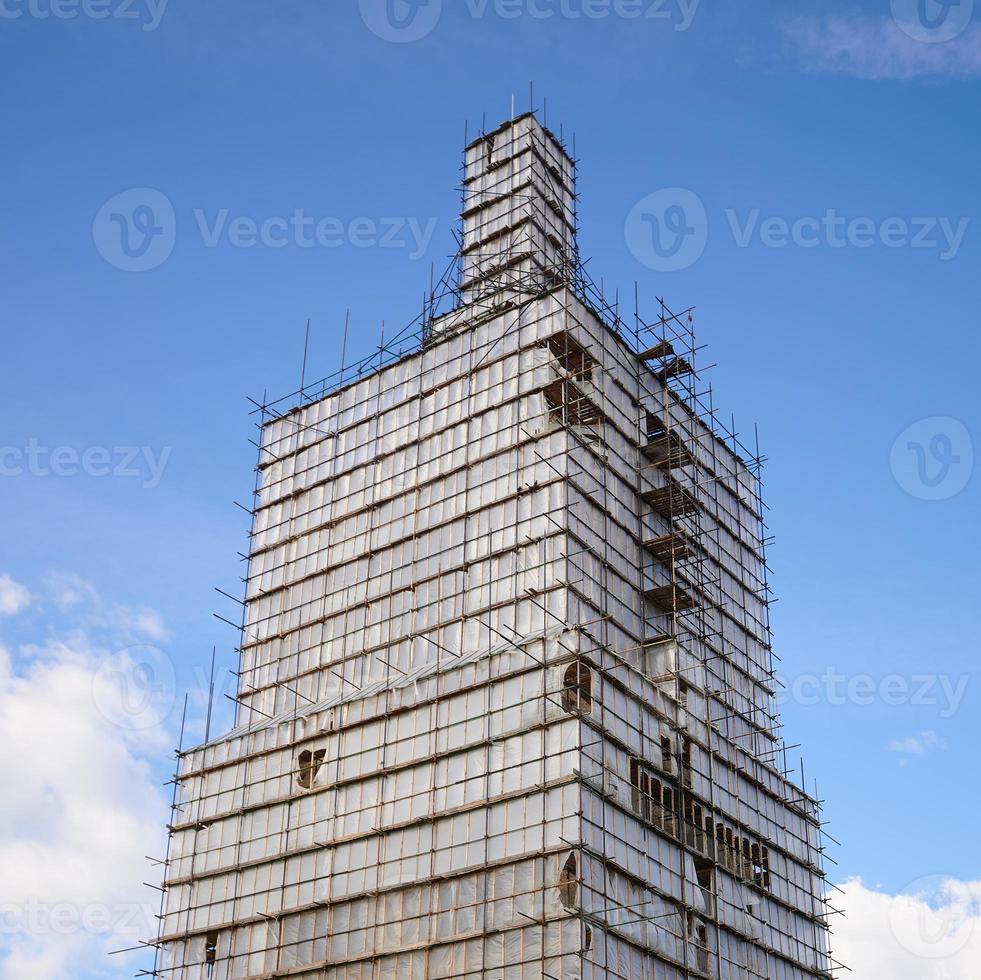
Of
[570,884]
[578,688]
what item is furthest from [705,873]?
[578,688]

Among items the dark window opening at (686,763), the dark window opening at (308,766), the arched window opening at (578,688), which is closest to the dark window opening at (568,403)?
the arched window opening at (578,688)

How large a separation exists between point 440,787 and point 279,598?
663 inches

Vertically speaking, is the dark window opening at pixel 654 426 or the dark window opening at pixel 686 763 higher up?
the dark window opening at pixel 654 426

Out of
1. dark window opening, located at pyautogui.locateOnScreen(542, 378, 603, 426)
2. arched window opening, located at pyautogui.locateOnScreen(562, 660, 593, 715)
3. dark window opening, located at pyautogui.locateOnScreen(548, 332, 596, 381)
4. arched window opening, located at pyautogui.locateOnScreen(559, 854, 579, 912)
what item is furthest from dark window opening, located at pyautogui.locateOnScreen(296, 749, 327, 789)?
dark window opening, located at pyautogui.locateOnScreen(548, 332, 596, 381)

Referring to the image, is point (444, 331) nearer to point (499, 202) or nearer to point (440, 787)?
point (499, 202)

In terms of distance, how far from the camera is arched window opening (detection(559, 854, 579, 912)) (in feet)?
135

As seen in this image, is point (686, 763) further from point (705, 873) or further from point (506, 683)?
point (506, 683)

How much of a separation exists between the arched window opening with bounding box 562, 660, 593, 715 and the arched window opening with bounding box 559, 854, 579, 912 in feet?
17.1

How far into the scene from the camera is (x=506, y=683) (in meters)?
46.5

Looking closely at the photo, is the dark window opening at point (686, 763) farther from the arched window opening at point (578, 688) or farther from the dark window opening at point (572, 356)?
the dark window opening at point (572, 356)

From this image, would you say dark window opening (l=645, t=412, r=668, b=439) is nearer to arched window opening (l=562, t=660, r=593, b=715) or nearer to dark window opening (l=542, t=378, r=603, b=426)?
dark window opening (l=542, t=378, r=603, b=426)

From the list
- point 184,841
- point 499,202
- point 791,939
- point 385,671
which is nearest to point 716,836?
point 791,939

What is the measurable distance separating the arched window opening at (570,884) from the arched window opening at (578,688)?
5202 millimetres

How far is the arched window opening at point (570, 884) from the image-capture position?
A: 41.2 metres
